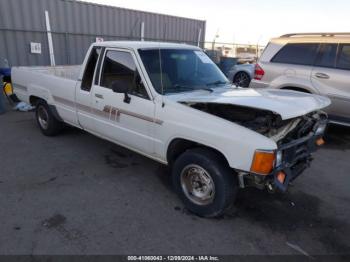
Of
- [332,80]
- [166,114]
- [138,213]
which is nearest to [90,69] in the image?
[166,114]

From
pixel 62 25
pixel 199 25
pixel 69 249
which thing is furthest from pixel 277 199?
pixel 199 25

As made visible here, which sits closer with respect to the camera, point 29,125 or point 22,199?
point 22,199

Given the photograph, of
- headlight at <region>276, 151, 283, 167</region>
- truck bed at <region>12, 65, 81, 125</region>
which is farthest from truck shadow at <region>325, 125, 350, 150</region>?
truck bed at <region>12, 65, 81, 125</region>

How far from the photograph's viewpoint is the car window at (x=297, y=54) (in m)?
6.24

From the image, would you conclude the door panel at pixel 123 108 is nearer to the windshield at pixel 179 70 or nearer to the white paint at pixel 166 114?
the white paint at pixel 166 114

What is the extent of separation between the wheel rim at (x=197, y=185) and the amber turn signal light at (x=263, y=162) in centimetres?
59

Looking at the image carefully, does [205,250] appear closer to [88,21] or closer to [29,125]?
[29,125]

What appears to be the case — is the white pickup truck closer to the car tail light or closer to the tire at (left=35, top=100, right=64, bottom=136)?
the tire at (left=35, top=100, right=64, bottom=136)

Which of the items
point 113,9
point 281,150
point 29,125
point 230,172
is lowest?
point 29,125

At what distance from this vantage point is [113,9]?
1242 cm

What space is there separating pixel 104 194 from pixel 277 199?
2.27 meters

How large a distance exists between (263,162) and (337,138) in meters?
4.69

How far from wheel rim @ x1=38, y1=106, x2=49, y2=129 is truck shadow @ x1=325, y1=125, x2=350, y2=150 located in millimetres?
5683

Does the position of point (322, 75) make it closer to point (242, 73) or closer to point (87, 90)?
point (87, 90)
